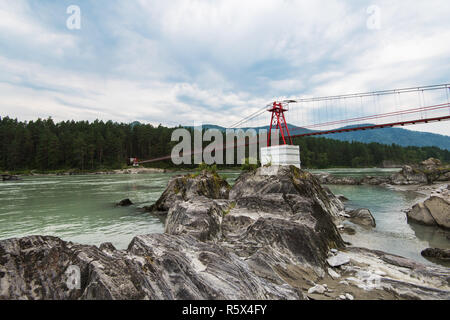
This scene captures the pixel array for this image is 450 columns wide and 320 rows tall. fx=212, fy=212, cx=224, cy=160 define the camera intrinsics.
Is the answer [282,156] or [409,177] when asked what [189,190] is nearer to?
[282,156]

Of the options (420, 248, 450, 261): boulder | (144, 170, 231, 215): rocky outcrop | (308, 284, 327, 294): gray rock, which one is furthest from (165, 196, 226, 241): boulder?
(420, 248, 450, 261): boulder

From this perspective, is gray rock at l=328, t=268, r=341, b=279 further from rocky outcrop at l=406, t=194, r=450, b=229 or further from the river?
rocky outcrop at l=406, t=194, r=450, b=229

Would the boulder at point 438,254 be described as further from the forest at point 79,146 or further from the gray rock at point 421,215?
the forest at point 79,146

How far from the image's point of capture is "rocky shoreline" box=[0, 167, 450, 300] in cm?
406

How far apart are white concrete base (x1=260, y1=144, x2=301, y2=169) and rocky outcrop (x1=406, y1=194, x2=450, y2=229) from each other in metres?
8.06

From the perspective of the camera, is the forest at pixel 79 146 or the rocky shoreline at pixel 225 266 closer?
the rocky shoreline at pixel 225 266

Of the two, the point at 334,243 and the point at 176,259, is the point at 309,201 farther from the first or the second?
the point at 176,259

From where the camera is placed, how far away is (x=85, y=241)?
11.1 m

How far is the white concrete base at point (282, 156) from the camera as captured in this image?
52.5ft

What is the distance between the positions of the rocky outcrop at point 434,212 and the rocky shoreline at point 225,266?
8153 mm

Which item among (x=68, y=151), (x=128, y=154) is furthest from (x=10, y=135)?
(x=128, y=154)

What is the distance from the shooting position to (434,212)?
13125 mm

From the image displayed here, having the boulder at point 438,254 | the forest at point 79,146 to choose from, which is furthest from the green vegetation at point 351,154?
the boulder at point 438,254

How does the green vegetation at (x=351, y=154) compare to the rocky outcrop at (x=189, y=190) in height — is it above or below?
above
